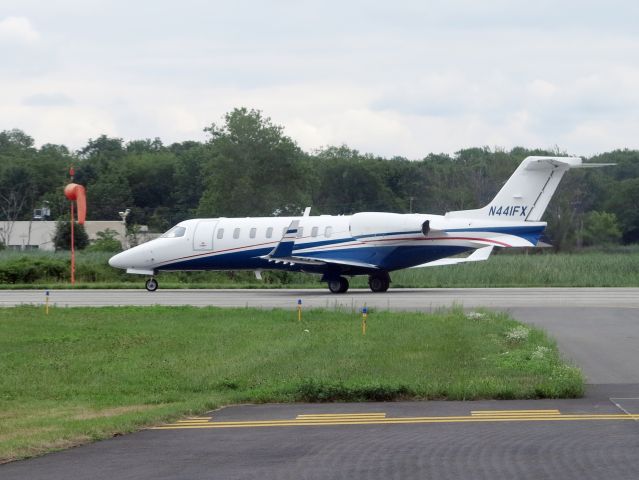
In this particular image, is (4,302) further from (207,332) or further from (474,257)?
(474,257)

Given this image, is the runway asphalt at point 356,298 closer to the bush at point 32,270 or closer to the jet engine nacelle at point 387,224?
the jet engine nacelle at point 387,224

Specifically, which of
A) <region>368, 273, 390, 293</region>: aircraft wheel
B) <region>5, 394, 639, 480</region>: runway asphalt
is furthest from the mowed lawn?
<region>368, 273, 390, 293</region>: aircraft wheel

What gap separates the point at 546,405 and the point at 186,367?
686 cm

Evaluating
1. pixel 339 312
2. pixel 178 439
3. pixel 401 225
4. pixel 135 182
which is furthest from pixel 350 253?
pixel 135 182

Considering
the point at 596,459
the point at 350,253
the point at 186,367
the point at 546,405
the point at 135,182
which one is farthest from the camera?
the point at 135,182

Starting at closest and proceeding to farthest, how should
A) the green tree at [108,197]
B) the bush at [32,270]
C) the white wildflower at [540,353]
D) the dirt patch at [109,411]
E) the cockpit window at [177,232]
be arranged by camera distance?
1. the dirt patch at [109,411]
2. the white wildflower at [540,353]
3. the cockpit window at [177,232]
4. the bush at [32,270]
5. the green tree at [108,197]

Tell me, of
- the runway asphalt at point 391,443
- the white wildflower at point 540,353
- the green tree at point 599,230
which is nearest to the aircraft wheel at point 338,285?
the white wildflower at point 540,353

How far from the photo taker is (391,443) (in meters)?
11.9

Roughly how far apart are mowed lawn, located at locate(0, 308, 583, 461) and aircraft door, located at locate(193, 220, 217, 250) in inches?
489

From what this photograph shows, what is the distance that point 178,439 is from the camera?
41.5ft

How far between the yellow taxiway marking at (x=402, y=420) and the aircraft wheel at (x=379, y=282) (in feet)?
79.3

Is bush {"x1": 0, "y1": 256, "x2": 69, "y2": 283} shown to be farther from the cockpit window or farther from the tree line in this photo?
the tree line

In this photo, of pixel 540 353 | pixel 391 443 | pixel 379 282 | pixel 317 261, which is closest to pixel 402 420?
pixel 391 443

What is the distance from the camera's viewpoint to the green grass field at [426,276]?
4347 centimetres
